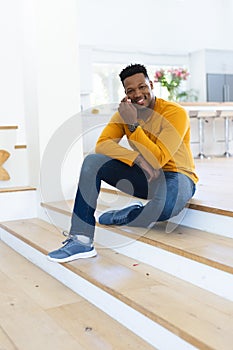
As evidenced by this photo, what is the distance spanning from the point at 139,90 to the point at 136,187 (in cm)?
50

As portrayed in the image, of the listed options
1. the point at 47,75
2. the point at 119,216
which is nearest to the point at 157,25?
the point at 47,75

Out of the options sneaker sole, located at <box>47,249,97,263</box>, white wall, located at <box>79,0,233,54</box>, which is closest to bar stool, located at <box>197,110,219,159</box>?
white wall, located at <box>79,0,233,54</box>

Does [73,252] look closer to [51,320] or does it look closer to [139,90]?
[51,320]

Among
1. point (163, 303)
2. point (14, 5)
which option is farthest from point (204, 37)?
point (163, 303)

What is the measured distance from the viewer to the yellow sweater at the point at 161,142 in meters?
2.20

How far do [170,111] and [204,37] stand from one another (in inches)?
308

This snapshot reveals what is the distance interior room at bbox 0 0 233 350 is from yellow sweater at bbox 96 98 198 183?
17cm

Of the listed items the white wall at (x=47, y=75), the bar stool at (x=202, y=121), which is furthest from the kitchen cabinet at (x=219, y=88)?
the white wall at (x=47, y=75)

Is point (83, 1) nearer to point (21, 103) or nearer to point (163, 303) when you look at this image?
point (21, 103)

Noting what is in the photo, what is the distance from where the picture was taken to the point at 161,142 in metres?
2.21

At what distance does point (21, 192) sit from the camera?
11.7 ft

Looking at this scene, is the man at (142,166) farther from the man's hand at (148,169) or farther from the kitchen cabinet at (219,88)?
the kitchen cabinet at (219,88)

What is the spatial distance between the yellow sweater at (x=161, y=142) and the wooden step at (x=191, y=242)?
30cm

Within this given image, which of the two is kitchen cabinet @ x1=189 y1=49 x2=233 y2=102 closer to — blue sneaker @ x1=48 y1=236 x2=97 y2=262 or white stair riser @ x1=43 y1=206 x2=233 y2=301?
white stair riser @ x1=43 y1=206 x2=233 y2=301
